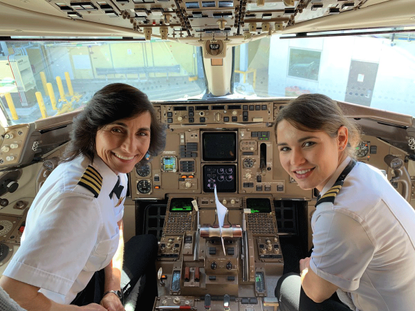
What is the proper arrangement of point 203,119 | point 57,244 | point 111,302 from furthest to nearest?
point 203,119 < point 111,302 < point 57,244

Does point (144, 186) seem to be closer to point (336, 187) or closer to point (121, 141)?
point (121, 141)

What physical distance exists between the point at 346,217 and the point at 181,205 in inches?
92.8

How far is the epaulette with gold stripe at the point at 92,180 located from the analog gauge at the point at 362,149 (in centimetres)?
280

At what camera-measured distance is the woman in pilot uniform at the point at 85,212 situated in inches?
39.0

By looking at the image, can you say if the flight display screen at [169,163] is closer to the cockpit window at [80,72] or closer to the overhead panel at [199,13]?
the cockpit window at [80,72]

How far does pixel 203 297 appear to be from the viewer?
2.22 meters

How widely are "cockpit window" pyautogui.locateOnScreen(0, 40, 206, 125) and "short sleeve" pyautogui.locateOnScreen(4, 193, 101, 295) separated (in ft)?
7.70

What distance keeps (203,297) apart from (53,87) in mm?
2768

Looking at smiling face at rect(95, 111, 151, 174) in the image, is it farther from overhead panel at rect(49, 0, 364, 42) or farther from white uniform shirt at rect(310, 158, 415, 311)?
white uniform shirt at rect(310, 158, 415, 311)

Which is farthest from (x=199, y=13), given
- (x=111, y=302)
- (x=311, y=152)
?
(x=111, y=302)

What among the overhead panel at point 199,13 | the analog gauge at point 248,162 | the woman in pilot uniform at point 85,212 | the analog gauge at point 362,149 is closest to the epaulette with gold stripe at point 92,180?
the woman in pilot uniform at point 85,212

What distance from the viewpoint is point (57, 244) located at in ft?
3.35

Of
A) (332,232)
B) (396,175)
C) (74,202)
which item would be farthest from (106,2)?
(396,175)

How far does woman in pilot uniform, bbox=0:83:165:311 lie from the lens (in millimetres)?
991
